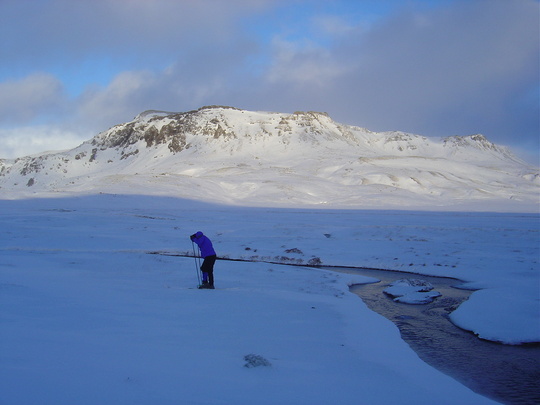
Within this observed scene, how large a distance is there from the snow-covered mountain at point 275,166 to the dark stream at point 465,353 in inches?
1364

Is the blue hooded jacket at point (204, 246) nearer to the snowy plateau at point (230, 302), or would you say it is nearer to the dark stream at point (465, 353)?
the snowy plateau at point (230, 302)

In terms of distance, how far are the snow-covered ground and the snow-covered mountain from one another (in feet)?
90.7

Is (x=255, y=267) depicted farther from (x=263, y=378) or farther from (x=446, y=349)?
(x=263, y=378)

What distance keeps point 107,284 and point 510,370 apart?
29.1 feet

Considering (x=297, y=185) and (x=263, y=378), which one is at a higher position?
(x=297, y=185)

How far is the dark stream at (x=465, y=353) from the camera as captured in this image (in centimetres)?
732

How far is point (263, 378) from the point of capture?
5.81 m

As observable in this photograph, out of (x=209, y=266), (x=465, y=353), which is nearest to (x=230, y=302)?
(x=209, y=266)

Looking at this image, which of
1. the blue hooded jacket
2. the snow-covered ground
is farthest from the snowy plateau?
the blue hooded jacket

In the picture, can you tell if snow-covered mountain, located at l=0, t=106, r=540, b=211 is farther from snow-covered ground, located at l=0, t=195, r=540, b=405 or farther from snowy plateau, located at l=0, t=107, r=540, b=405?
snow-covered ground, located at l=0, t=195, r=540, b=405

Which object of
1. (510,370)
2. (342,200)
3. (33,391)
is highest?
(342,200)

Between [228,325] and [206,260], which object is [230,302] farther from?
[206,260]

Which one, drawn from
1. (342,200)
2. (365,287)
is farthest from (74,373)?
(342,200)

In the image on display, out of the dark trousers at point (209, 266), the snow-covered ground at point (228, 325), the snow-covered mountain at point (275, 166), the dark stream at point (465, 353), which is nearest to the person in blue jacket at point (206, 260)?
the dark trousers at point (209, 266)
